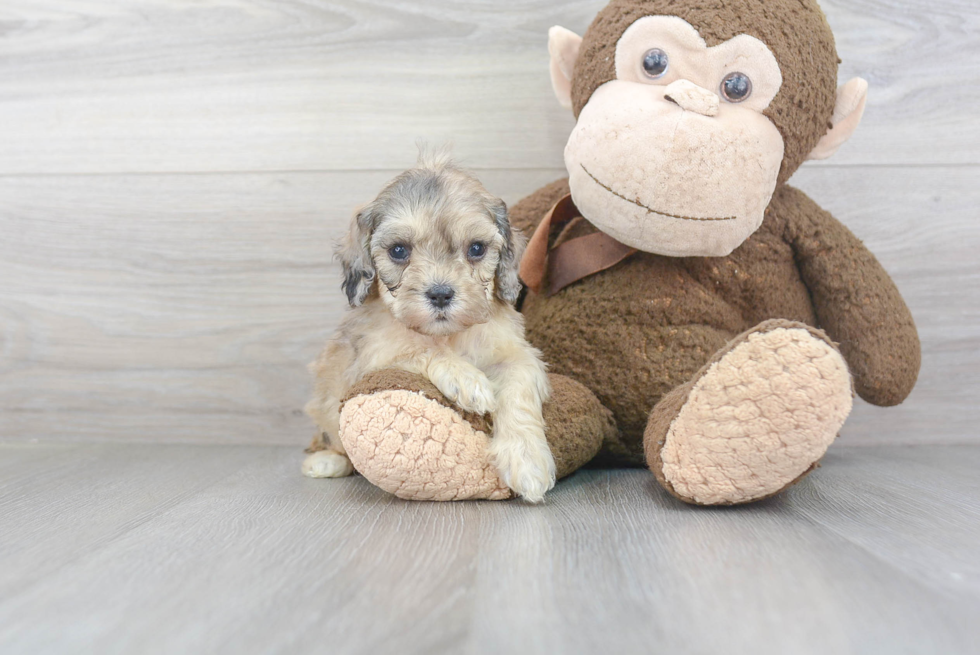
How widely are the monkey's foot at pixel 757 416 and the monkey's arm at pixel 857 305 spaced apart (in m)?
0.54

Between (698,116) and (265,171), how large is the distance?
144 cm

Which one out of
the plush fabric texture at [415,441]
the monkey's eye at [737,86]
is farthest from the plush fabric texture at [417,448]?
the monkey's eye at [737,86]

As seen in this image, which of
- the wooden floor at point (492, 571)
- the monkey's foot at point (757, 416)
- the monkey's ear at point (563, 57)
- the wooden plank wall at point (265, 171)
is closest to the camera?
the wooden floor at point (492, 571)

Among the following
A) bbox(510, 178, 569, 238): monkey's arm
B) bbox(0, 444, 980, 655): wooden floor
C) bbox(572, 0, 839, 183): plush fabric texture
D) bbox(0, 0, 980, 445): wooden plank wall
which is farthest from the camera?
bbox(0, 0, 980, 445): wooden plank wall

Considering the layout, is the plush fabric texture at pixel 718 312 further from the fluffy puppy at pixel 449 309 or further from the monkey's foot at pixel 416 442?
the monkey's foot at pixel 416 442

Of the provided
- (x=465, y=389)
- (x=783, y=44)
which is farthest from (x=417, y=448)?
(x=783, y=44)

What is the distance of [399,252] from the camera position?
5.51ft

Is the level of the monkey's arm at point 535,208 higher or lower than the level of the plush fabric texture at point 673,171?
lower

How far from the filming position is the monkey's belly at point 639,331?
182 centimetres

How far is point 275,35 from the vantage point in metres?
2.39

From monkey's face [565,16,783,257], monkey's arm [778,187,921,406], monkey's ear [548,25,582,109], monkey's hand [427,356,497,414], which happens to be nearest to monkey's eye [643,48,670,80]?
monkey's face [565,16,783,257]

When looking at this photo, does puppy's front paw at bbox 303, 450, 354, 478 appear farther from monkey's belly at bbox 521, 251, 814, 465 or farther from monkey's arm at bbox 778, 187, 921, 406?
monkey's arm at bbox 778, 187, 921, 406

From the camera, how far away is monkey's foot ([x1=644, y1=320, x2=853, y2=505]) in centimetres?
135

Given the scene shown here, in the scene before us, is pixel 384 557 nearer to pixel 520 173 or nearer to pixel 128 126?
pixel 520 173
